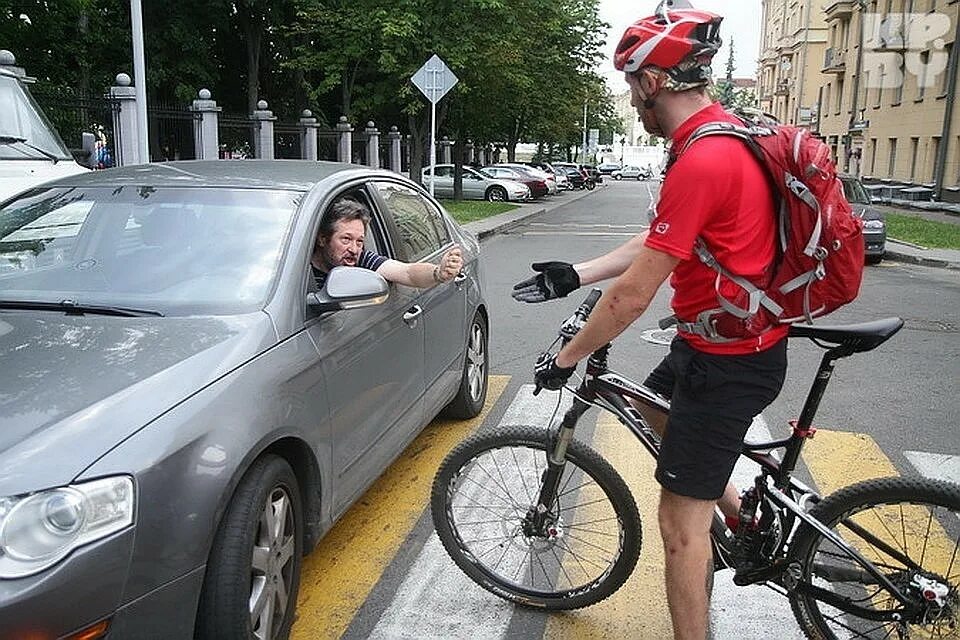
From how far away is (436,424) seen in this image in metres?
5.48

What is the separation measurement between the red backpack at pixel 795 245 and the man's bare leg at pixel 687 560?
0.51 meters

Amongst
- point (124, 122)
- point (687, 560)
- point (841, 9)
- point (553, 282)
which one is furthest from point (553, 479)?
point (841, 9)

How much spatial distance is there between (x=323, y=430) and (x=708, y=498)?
1361 millimetres

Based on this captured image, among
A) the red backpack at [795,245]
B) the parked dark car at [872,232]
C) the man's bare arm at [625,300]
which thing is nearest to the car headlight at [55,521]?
the man's bare arm at [625,300]

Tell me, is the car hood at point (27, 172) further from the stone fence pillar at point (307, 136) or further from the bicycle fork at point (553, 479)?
the stone fence pillar at point (307, 136)

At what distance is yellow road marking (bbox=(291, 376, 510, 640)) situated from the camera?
3.29 meters

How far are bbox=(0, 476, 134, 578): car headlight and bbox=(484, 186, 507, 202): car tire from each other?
33.6 metres

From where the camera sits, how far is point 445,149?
47000mm

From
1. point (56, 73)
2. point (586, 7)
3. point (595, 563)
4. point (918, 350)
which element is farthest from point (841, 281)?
point (586, 7)

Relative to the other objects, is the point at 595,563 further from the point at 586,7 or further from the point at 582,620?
the point at 586,7

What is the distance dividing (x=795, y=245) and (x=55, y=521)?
1.98m

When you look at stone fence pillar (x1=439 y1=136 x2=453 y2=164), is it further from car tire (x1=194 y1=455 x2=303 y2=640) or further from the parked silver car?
car tire (x1=194 y1=455 x2=303 y2=640)

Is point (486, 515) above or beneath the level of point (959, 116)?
beneath
